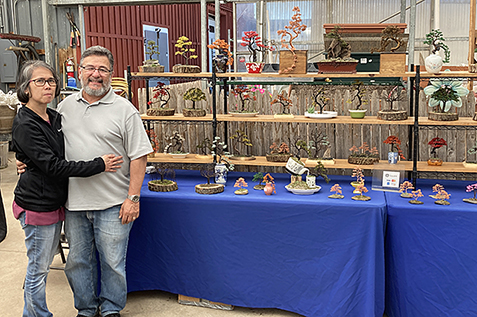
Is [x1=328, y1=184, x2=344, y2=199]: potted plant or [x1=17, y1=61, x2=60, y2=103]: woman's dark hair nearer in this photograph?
[x1=17, y1=61, x2=60, y2=103]: woman's dark hair

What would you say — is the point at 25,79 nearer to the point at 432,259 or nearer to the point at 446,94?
the point at 432,259

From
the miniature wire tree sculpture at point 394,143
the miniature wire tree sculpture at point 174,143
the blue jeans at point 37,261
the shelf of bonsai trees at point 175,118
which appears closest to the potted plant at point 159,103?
the shelf of bonsai trees at point 175,118

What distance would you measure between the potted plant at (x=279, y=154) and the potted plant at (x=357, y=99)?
1.99 feet

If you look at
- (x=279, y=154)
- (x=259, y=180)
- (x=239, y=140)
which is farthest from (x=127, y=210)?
(x=239, y=140)

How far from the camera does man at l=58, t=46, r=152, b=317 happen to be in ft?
9.24

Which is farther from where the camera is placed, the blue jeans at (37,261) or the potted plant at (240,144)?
the potted plant at (240,144)

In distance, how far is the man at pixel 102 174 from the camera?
9.24 feet

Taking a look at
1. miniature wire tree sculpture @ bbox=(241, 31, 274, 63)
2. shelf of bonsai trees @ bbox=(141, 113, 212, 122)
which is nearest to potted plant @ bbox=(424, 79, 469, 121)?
miniature wire tree sculpture @ bbox=(241, 31, 274, 63)

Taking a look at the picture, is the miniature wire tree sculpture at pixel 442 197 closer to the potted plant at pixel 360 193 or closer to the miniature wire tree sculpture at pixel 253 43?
the potted plant at pixel 360 193

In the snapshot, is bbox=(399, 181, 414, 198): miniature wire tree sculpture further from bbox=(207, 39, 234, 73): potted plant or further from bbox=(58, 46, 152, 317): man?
bbox=(58, 46, 152, 317): man

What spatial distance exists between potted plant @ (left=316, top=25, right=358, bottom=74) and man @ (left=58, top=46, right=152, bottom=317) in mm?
1551

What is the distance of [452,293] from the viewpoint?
291 centimetres

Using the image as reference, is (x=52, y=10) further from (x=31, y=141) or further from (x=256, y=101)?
(x=31, y=141)

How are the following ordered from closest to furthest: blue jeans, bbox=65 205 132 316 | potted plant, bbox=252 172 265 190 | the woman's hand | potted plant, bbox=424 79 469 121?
1. the woman's hand
2. blue jeans, bbox=65 205 132 316
3. potted plant, bbox=424 79 469 121
4. potted plant, bbox=252 172 265 190
